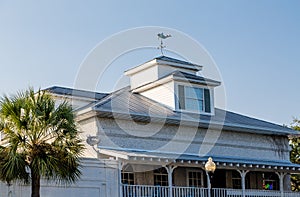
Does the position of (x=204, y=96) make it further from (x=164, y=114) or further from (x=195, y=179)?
(x=195, y=179)

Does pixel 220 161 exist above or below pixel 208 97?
below

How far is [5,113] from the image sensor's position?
20.1m

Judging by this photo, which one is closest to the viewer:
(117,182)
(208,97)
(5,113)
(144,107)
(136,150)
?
(5,113)

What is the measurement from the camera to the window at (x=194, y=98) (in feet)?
102

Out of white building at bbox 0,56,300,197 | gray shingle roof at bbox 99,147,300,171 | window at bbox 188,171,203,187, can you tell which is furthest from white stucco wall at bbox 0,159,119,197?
window at bbox 188,171,203,187

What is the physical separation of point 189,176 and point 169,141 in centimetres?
232

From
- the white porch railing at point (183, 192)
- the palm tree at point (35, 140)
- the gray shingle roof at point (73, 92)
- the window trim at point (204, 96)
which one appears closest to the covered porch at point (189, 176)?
the white porch railing at point (183, 192)

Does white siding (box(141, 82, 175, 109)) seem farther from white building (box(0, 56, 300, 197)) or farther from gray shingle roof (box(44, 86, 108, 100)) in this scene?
gray shingle roof (box(44, 86, 108, 100))

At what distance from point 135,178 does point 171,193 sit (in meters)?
2.41

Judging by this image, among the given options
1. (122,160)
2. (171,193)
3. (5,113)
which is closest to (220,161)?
(171,193)

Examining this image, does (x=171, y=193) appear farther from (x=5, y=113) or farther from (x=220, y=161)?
(x=5, y=113)

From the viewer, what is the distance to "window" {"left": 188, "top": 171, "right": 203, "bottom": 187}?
30.3 m

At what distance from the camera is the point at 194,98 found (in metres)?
31.5

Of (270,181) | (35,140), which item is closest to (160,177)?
(270,181)
